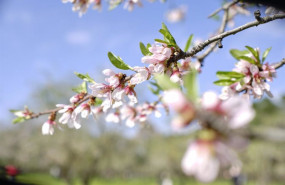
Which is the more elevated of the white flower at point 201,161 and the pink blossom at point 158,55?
the pink blossom at point 158,55

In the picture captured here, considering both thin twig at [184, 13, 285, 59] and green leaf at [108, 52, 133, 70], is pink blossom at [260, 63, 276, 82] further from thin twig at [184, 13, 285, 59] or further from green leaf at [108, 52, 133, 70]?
green leaf at [108, 52, 133, 70]

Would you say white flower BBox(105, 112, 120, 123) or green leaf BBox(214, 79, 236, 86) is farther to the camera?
white flower BBox(105, 112, 120, 123)

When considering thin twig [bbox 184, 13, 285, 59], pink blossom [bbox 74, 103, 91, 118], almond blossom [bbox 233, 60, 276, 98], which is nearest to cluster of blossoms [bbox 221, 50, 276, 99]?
almond blossom [bbox 233, 60, 276, 98]

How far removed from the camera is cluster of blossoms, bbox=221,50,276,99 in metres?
1.07

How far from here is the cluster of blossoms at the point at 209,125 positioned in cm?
44

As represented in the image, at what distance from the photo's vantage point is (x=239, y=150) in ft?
1.44

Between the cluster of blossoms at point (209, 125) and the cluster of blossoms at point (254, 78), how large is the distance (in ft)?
2.17

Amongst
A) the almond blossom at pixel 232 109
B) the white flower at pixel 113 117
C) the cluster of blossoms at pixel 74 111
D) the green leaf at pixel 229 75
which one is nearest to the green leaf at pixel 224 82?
the green leaf at pixel 229 75

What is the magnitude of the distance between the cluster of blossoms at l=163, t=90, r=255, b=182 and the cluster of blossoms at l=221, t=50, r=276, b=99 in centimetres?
66

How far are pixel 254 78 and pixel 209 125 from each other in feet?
2.41

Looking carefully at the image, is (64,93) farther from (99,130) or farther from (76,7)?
(76,7)

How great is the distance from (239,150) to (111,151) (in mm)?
16306

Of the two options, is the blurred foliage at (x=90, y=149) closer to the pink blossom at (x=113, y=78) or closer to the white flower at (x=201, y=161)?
the pink blossom at (x=113, y=78)

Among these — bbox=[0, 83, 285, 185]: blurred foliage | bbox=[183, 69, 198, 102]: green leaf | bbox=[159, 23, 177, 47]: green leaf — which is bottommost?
bbox=[183, 69, 198, 102]: green leaf
